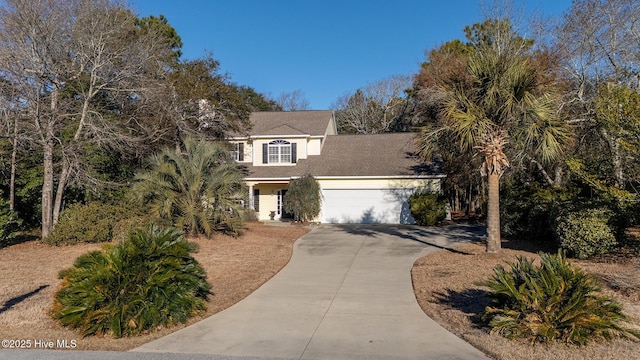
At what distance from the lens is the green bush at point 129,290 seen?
6340 millimetres

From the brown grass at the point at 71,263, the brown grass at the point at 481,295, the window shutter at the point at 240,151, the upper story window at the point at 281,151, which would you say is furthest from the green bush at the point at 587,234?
the window shutter at the point at 240,151

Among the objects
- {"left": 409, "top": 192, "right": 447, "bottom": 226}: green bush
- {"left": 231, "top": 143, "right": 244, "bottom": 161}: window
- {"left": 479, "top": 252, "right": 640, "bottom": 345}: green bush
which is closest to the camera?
{"left": 479, "top": 252, "right": 640, "bottom": 345}: green bush

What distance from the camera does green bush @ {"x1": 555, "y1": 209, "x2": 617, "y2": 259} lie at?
416 inches

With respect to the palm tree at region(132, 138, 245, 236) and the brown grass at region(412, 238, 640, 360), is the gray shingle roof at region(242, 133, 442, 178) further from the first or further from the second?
the brown grass at region(412, 238, 640, 360)

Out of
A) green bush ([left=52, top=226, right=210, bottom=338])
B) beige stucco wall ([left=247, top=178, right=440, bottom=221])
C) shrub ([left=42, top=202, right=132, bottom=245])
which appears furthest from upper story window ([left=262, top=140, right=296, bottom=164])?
green bush ([left=52, top=226, right=210, bottom=338])

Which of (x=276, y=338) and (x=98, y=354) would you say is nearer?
(x=98, y=354)

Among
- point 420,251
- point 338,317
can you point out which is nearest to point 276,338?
point 338,317

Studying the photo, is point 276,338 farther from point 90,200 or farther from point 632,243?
point 90,200

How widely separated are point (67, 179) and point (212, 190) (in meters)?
5.67

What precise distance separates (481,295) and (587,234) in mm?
4198

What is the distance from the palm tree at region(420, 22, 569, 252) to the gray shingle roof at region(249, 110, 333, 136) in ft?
46.9

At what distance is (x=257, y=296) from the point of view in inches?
343

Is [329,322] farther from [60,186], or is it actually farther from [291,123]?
[291,123]

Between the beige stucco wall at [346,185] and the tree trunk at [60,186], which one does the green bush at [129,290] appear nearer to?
the tree trunk at [60,186]
